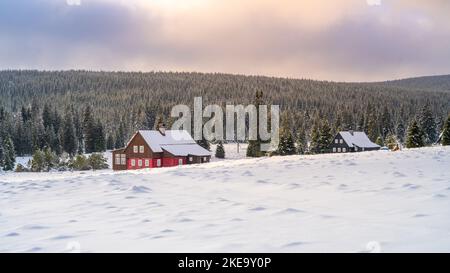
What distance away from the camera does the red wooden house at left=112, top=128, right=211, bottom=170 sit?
57250 millimetres

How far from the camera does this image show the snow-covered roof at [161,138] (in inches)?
2267

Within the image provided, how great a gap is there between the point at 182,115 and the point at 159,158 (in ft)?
263

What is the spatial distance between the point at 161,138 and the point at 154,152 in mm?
3323

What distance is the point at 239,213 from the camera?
8.48m

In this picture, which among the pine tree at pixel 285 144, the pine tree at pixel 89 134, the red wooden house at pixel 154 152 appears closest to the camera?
the red wooden house at pixel 154 152

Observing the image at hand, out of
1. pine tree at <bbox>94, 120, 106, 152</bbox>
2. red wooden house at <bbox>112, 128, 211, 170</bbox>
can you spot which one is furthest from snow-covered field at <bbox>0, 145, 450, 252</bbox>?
pine tree at <bbox>94, 120, 106, 152</bbox>

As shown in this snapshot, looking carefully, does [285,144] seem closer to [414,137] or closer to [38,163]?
[414,137]

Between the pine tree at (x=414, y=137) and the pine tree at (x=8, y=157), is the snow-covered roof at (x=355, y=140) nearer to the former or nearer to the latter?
the pine tree at (x=414, y=137)

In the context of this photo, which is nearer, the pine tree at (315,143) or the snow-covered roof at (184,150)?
the snow-covered roof at (184,150)

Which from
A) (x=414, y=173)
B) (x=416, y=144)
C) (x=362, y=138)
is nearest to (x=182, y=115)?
(x=362, y=138)

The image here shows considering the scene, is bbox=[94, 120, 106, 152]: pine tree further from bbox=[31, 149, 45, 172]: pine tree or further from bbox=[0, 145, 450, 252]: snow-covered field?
bbox=[0, 145, 450, 252]: snow-covered field

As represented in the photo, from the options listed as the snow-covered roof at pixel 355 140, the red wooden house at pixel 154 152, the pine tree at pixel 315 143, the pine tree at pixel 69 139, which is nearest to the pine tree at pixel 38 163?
the red wooden house at pixel 154 152
